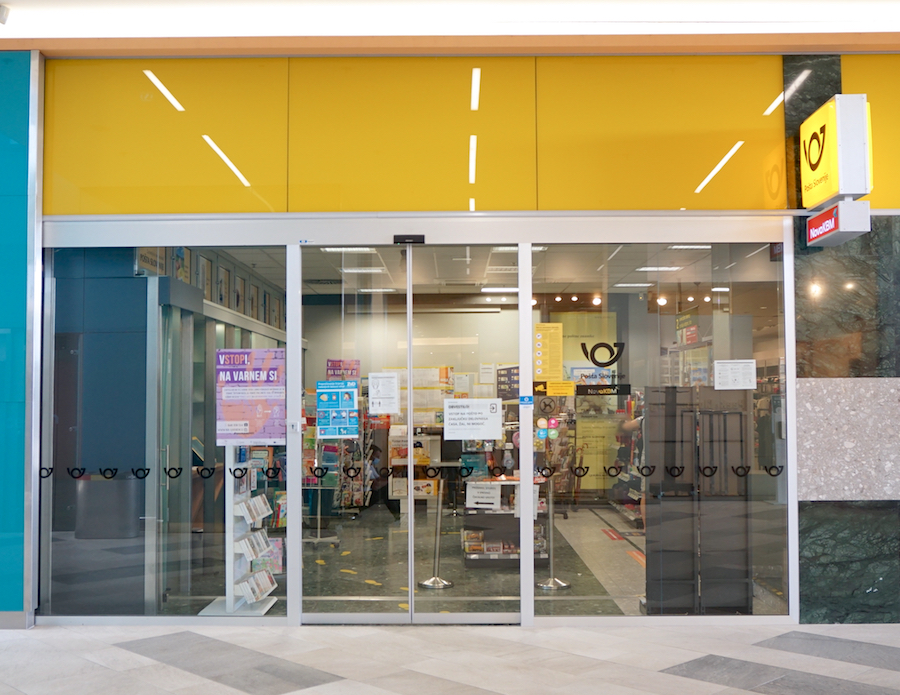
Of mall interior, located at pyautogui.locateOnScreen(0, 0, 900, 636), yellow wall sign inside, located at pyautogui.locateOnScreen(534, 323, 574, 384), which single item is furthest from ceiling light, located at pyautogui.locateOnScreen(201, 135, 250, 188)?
yellow wall sign inside, located at pyautogui.locateOnScreen(534, 323, 574, 384)

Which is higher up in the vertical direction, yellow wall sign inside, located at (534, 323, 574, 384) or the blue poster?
yellow wall sign inside, located at (534, 323, 574, 384)

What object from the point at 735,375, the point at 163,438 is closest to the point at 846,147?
the point at 735,375

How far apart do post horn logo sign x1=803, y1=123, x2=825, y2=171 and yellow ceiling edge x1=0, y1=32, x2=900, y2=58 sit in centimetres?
66

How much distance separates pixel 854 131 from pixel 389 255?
2.83m

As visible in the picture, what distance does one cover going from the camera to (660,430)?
4.49 m

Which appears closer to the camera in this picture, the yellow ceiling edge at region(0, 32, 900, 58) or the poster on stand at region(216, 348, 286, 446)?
the yellow ceiling edge at region(0, 32, 900, 58)

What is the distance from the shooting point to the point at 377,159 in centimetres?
454

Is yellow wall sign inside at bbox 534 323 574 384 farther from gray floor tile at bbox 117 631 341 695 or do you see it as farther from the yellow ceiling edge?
gray floor tile at bbox 117 631 341 695

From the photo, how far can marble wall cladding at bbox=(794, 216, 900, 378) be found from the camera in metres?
4.48

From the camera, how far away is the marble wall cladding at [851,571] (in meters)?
4.42

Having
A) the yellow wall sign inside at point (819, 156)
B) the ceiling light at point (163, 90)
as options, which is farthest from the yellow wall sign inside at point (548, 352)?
the ceiling light at point (163, 90)

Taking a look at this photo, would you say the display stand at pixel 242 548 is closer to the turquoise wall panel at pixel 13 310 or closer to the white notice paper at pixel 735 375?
the turquoise wall panel at pixel 13 310

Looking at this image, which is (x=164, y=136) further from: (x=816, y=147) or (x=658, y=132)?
(x=816, y=147)

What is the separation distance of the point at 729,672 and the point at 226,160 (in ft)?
13.8
